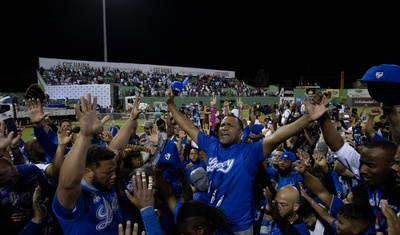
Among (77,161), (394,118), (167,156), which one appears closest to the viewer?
(77,161)

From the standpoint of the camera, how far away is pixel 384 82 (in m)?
2.70

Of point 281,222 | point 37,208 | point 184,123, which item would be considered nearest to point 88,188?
point 37,208

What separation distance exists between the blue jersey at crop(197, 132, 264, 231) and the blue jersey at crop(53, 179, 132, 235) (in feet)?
3.28

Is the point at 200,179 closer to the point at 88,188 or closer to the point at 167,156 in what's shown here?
the point at 167,156

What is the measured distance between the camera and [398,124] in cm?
293

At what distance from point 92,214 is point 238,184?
139 cm

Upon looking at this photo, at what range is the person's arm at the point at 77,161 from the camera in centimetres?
188

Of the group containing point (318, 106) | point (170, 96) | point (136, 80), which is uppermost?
point (136, 80)

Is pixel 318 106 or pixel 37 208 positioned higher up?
pixel 318 106

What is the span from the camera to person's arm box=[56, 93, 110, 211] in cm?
188

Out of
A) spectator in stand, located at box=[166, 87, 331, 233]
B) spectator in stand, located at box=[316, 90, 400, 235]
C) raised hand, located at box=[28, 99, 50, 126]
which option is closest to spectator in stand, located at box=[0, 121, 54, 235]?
raised hand, located at box=[28, 99, 50, 126]

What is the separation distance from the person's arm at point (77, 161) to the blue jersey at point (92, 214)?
0.08 m

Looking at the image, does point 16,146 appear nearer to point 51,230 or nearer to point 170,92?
point 51,230

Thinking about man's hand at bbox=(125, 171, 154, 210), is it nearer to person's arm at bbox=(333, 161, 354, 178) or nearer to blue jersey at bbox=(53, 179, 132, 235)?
blue jersey at bbox=(53, 179, 132, 235)
